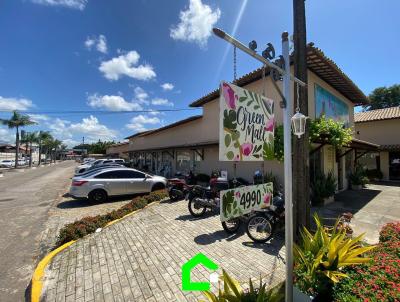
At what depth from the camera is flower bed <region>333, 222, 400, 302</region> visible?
230 cm

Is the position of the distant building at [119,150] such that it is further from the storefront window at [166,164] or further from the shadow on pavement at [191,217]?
the shadow on pavement at [191,217]

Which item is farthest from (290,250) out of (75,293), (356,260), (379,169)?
(379,169)

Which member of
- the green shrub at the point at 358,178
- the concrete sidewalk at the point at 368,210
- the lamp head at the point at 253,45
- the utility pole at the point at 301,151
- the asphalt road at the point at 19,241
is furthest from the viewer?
the green shrub at the point at 358,178

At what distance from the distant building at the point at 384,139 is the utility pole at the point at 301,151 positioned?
697 inches

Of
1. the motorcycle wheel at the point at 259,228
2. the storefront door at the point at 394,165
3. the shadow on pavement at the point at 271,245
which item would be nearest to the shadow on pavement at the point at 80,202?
the motorcycle wheel at the point at 259,228

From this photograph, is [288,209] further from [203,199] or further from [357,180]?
[357,180]

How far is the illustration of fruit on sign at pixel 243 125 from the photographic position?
326 centimetres

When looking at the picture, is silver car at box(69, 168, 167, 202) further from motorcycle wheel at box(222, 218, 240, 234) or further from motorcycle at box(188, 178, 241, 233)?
motorcycle wheel at box(222, 218, 240, 234)

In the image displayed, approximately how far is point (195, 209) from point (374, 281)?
240 inches

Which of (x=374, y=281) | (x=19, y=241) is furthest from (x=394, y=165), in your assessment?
(x=19, y=241)

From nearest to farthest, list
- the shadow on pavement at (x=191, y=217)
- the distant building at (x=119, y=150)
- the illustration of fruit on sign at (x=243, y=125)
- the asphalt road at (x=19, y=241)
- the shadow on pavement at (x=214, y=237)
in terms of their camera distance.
→ the illustration of fruit on sign at (x=243, y=125) → the asphalt road at (x=19, y=241) → the shadow on pavement at (x=214, y=237) → the shadow on pavement at (x=191, y=217) → the distant building at (x=119, y=150)

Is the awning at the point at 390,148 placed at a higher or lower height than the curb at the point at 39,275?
higher

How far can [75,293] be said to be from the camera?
363 cm

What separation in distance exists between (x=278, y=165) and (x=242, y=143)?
24.1 ft
